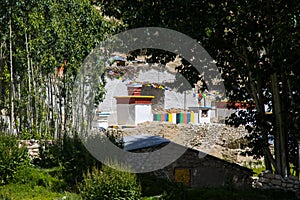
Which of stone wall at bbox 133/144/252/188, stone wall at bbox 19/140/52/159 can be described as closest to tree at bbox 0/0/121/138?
stone wall at bbox 19/140/52/159

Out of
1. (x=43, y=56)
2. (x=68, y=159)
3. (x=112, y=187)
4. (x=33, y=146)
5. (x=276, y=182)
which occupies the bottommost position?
(x=276, y=182)

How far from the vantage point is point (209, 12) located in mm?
8859

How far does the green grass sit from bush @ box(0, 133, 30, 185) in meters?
0.35

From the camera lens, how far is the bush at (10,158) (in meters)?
10.0

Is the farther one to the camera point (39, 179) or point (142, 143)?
point (142, 143)

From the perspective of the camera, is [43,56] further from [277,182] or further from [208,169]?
[277,182]

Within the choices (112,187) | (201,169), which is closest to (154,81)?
(201,169)

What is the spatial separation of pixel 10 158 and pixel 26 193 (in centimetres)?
142

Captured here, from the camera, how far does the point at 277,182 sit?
32.5 feet

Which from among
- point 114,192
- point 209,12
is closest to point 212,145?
point 209,12

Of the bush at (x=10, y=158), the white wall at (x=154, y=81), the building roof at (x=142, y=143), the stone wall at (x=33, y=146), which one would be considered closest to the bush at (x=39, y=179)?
the bush at (x=10, y=158)

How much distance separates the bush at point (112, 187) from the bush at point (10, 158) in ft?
11.0

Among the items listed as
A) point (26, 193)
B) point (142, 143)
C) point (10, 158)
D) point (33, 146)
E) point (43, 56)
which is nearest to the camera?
point (26, 193)

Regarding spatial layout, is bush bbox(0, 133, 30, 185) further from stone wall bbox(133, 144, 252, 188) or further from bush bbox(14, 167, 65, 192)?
stone wall bbox(133, 144, 252, 188)
